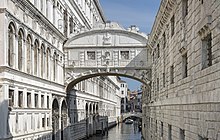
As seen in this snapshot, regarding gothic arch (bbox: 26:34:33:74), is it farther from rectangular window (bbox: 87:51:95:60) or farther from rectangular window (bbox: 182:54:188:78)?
rectangular window (bbox: 182:54:188:78)

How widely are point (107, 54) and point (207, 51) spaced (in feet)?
60.8

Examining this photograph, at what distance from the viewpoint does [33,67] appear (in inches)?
786

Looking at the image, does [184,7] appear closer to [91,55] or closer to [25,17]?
[25,17]

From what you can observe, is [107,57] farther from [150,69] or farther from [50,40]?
[50,40]

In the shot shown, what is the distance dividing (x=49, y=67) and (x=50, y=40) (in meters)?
1.54

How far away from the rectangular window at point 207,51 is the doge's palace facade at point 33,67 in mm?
8457

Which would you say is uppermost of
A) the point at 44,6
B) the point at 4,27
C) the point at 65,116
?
the point at 44,6

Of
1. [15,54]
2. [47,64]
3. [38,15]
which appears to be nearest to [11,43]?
[15,54]

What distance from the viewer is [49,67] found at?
77.4 ft

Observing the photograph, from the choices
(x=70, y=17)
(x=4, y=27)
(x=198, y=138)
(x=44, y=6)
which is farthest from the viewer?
(x=70, y=17)

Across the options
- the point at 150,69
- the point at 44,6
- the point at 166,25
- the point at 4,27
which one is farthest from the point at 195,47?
the point at 150,69

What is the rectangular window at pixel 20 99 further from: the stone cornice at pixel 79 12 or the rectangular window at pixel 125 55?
the stone cornice at pixel 79 12

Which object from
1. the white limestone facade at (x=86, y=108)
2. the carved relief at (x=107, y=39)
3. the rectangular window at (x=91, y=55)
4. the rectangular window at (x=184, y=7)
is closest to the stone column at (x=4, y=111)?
the rectangular window at (x=184, y=7)

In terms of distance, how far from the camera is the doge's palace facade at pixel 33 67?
15670 millimetres
